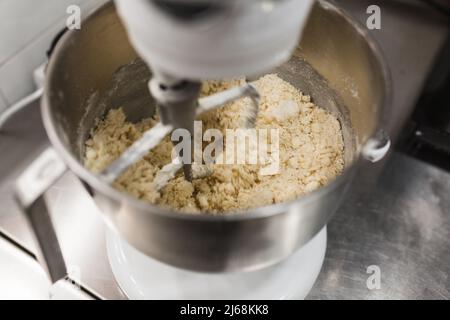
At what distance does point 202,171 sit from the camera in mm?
586

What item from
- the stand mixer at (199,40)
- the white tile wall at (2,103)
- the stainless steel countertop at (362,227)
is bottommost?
the stainless steel countertop at (362,227)

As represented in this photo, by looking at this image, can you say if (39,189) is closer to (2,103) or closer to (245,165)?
(245,165)

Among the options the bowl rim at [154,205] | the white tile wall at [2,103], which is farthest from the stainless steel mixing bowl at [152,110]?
the white tile wall at [2,103]

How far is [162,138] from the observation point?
498mm

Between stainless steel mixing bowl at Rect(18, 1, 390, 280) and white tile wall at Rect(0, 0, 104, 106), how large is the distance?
0.66ft

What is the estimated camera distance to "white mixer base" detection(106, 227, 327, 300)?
1.88ft

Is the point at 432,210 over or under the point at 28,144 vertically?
under

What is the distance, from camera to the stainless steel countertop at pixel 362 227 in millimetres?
621

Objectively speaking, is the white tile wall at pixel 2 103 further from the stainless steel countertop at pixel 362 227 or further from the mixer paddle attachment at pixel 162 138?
the mixer paddle attachment at pixel 162 138

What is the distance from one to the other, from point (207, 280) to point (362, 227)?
9.2 inches

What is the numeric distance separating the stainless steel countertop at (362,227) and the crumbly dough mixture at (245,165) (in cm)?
13

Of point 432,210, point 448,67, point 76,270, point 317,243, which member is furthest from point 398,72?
point 76,270

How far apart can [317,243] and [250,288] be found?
0.36 feet
